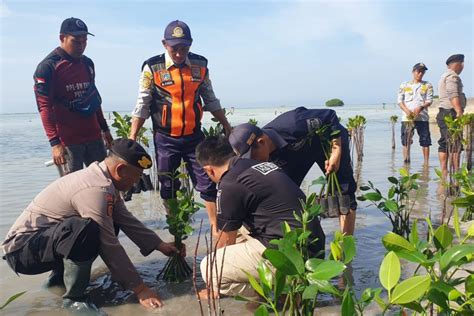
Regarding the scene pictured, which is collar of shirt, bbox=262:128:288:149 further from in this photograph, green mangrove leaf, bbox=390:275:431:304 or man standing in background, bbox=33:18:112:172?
green mangrove leaf, bbox=390:275:431:304

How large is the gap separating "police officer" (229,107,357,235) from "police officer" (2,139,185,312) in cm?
100

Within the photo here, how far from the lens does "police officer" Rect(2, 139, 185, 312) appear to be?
2725mm

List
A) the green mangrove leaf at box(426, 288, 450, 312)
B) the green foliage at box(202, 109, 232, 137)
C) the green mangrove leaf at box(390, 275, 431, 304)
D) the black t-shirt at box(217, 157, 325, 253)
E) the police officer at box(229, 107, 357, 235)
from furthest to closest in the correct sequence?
the green foliage at box(202, 109, 232, 137) < the police officer at box(229, 107, 357, 235) < the black t-shirt at box(217, 157, 325, 253) < the green mangrove leaf at box(426, 288, 450, 312) < the green mangrove leaf at box(390, 275, 431, 304)

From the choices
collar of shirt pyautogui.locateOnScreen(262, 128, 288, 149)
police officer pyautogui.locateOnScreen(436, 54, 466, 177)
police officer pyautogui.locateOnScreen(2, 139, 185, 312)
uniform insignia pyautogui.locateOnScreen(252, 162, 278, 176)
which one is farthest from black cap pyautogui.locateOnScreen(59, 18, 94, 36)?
police officer pyautogui.locateOnScreen(436, 54, 466, 177)

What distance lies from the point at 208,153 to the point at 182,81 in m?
1.29

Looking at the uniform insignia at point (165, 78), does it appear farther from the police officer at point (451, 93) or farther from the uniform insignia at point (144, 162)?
the police officer at point (451, 93)

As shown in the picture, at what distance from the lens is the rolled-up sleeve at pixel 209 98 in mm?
4230

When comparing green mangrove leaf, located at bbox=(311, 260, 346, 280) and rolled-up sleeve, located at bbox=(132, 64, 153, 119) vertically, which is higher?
rolled-up sleeve, located at bbox=(132, 64, 153, 119)

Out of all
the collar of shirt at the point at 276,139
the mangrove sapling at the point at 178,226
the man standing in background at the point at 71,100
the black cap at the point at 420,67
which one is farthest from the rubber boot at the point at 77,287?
the black cap at the point at 420,67

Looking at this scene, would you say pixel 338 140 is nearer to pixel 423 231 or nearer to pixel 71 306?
pixel 423 231

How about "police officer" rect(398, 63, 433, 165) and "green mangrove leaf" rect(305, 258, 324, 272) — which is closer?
"green mangrove leaf" rect(305, 258, 324, 272)

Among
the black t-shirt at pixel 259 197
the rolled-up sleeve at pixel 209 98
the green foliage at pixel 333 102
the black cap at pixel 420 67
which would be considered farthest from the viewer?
the green foliage at pixel 333 102

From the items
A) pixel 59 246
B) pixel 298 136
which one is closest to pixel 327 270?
pixel 59 246

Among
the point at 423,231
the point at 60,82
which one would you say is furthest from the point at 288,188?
the point at 60,82
